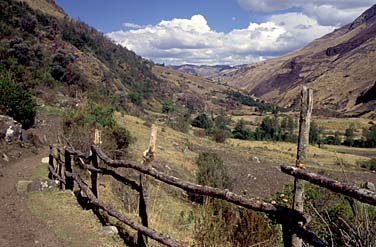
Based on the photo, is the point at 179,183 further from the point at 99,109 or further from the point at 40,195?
the point at 99,109

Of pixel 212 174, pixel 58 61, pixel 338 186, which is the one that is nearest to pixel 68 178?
pixel 338 186

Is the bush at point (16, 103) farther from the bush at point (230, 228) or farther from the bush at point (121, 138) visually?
the bush at point (230, 228)

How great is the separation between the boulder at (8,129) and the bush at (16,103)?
1957 millimetres

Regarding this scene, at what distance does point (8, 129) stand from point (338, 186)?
16349 millimetres

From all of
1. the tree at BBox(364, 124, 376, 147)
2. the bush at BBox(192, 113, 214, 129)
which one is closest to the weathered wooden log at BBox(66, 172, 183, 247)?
the bush at BBox(192, 113, 214, 129)

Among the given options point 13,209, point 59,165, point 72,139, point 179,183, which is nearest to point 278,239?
point 179,183

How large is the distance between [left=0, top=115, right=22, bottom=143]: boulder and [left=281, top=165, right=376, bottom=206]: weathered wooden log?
50.8ft

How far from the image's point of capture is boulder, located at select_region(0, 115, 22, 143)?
1729 cm

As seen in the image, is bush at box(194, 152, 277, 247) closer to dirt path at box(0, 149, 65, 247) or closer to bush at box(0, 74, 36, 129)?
dirt path at box(0, 149, 65, 247)

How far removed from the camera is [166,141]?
36750 mm

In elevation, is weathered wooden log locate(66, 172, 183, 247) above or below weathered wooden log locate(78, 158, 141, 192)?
below

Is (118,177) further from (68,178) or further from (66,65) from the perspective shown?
(66,65)

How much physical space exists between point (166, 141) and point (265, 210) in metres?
32.4

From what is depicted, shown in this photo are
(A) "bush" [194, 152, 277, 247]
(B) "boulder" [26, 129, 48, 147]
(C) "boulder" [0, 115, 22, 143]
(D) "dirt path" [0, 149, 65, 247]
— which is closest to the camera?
(A) "bush" [194, 152, 277, 247]
